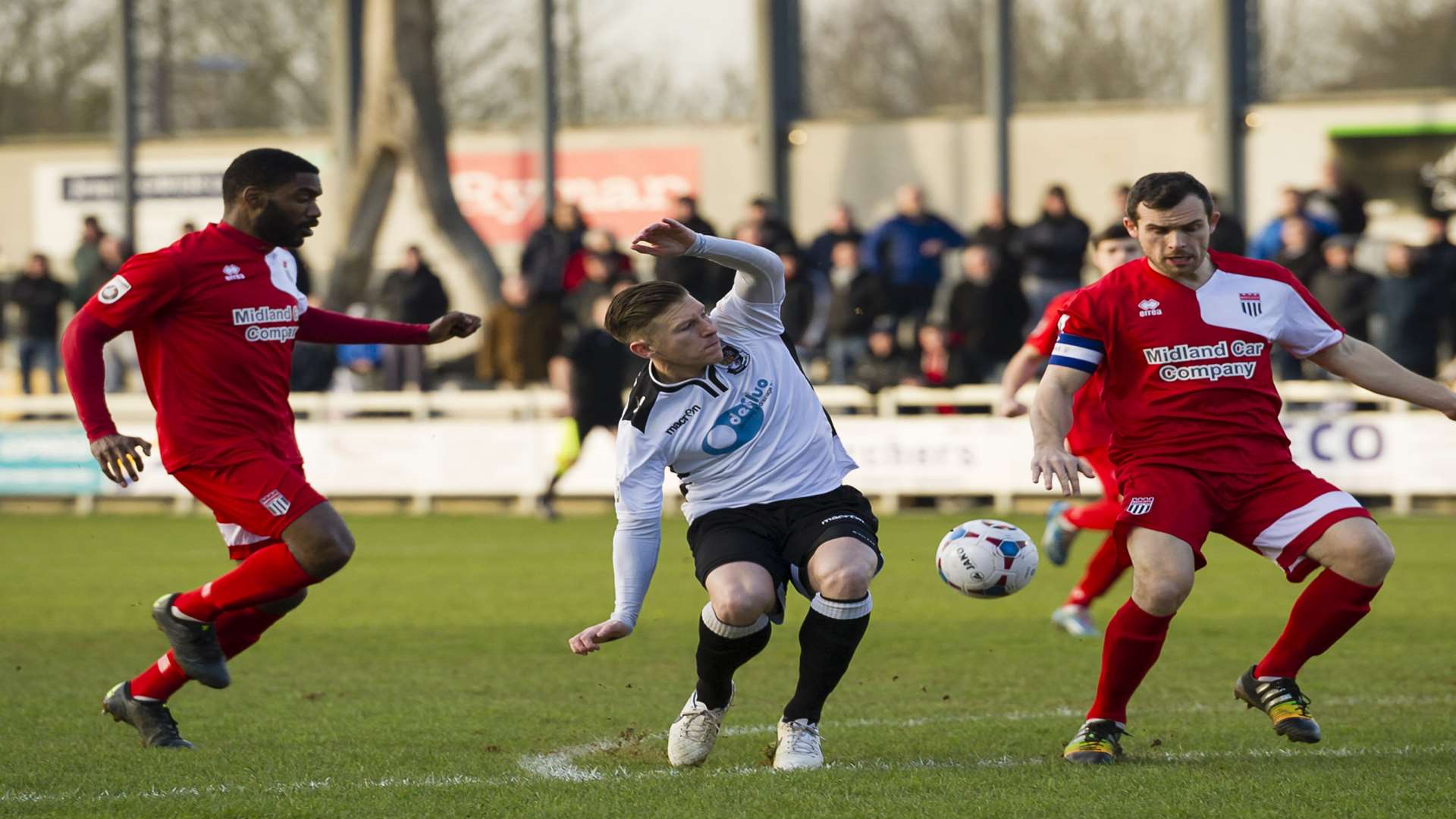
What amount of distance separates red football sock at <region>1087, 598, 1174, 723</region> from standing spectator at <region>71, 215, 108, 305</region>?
632 inches

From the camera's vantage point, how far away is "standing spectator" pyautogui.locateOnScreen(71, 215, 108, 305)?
20.5m

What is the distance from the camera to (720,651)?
6207mm

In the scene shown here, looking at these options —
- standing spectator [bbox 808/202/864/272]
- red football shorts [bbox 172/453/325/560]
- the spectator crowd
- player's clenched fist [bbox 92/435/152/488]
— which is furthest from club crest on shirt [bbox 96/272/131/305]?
standing spectator [bbox 808/202/864/272]

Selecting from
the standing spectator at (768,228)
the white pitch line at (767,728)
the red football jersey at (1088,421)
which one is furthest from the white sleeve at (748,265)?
the standing spectator at (768,228)

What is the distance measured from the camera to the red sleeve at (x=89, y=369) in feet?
21.3

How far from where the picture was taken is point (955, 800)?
214 inches

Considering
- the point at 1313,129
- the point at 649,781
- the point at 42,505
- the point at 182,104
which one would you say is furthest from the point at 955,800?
the point at 182,104

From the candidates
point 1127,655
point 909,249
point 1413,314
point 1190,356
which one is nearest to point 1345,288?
point 1413,314

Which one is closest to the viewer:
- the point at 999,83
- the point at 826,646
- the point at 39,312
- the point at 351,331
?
the point at 826,646

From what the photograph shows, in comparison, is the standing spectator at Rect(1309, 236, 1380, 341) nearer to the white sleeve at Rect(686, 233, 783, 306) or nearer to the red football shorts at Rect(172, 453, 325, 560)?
the white sleeve at Rect(686, 233, 783, 306)

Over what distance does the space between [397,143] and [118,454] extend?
57.5 ft

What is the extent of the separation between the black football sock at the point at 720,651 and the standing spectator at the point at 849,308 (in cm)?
1095

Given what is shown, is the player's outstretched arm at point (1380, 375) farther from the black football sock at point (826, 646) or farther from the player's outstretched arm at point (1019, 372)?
the player's outstretched arm at point (1019, 372)

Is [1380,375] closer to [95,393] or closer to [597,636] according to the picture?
[597,636]
